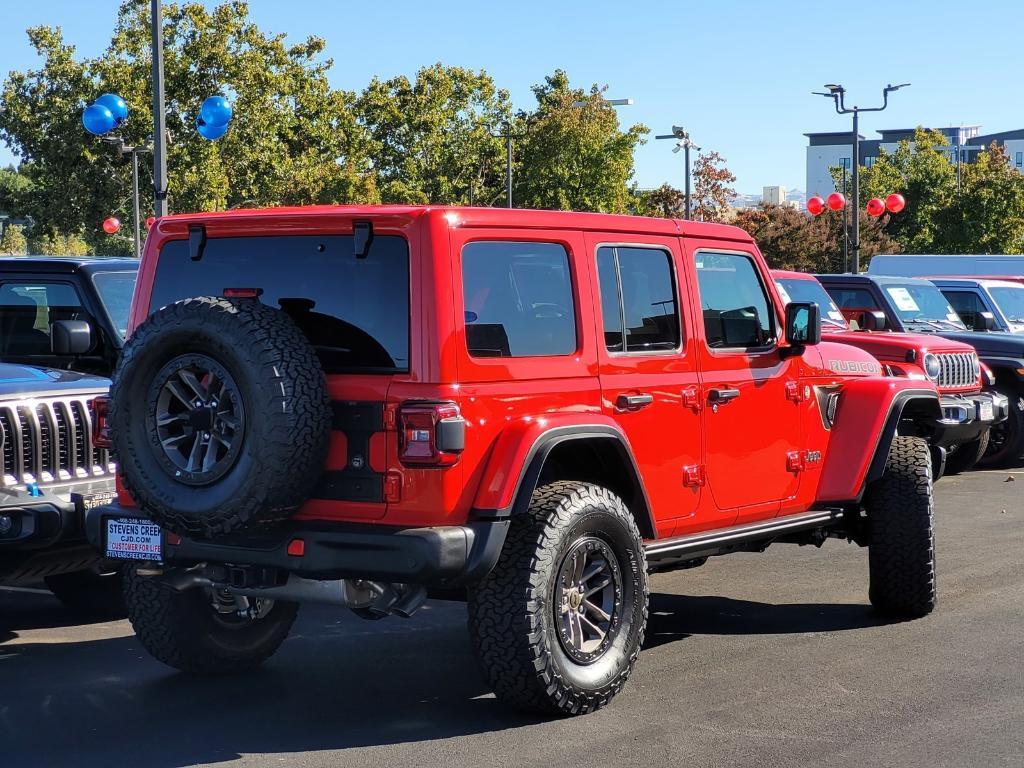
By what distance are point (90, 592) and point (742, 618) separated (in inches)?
140

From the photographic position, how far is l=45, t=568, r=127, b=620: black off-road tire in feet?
25.4

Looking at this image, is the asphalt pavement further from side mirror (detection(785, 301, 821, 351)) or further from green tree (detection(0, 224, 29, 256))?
green tree (detection(0, 224, 29, 256))

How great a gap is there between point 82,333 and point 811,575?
455 cm

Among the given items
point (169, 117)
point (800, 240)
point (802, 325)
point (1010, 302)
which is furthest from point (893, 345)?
point (800, 240)

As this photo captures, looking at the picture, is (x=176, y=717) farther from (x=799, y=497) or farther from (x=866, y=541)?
(x=866, y=541)

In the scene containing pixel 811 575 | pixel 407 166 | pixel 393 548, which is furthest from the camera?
pixel 407 166

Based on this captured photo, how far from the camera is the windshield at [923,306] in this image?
15422 millimetres

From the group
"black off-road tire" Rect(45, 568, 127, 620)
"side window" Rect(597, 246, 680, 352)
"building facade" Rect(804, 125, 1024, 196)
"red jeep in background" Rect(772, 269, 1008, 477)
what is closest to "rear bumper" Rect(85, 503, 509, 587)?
"side window" Rect(597, 246, 680, 352)

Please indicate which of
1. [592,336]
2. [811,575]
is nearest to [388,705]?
[592,336]

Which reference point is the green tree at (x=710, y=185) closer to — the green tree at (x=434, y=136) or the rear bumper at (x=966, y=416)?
the green tree at (x=434, y=136)

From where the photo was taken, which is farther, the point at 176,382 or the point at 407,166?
the point at 407,166

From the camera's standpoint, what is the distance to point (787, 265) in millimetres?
52875

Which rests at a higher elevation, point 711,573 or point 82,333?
point 82,333

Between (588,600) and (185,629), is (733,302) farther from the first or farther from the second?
(185,629)
